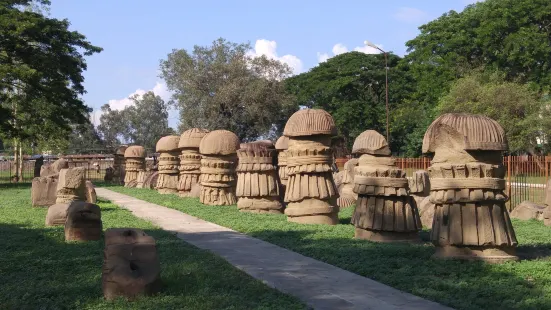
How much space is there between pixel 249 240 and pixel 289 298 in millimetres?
4384

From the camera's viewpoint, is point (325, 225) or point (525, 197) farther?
point (525, 197)

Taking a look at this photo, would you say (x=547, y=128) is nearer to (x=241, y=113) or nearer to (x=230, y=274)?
(x=241, y=113)

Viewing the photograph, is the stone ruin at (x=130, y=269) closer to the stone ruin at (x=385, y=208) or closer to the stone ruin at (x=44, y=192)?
the stone ruin at (x=385, y=208)

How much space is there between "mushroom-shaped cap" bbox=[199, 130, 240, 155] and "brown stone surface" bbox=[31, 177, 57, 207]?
4211mm

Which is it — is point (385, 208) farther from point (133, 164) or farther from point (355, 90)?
point (355, 90)

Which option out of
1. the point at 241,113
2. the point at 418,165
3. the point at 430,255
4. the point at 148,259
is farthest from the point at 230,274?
the point at 241,113

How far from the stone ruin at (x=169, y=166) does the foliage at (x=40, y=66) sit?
6.47 meters

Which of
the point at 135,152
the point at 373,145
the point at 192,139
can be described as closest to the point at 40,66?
the point at 135,152

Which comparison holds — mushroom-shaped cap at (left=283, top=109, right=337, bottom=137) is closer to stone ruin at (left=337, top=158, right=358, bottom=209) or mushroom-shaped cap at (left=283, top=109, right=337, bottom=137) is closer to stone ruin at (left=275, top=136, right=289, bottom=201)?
stone ruin at (left=275, top=136, right=289, bottom=201)

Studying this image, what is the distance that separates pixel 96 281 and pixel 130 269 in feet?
2.86

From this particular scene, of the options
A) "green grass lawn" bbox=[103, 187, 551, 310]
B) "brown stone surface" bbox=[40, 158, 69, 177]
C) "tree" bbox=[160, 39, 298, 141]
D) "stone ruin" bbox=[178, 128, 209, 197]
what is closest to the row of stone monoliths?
"green grass lawn" bbox=[103, 187, 551, 310]

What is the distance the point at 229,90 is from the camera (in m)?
40.0

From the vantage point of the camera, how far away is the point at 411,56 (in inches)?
1692

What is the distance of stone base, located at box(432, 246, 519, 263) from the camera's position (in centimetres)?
787
